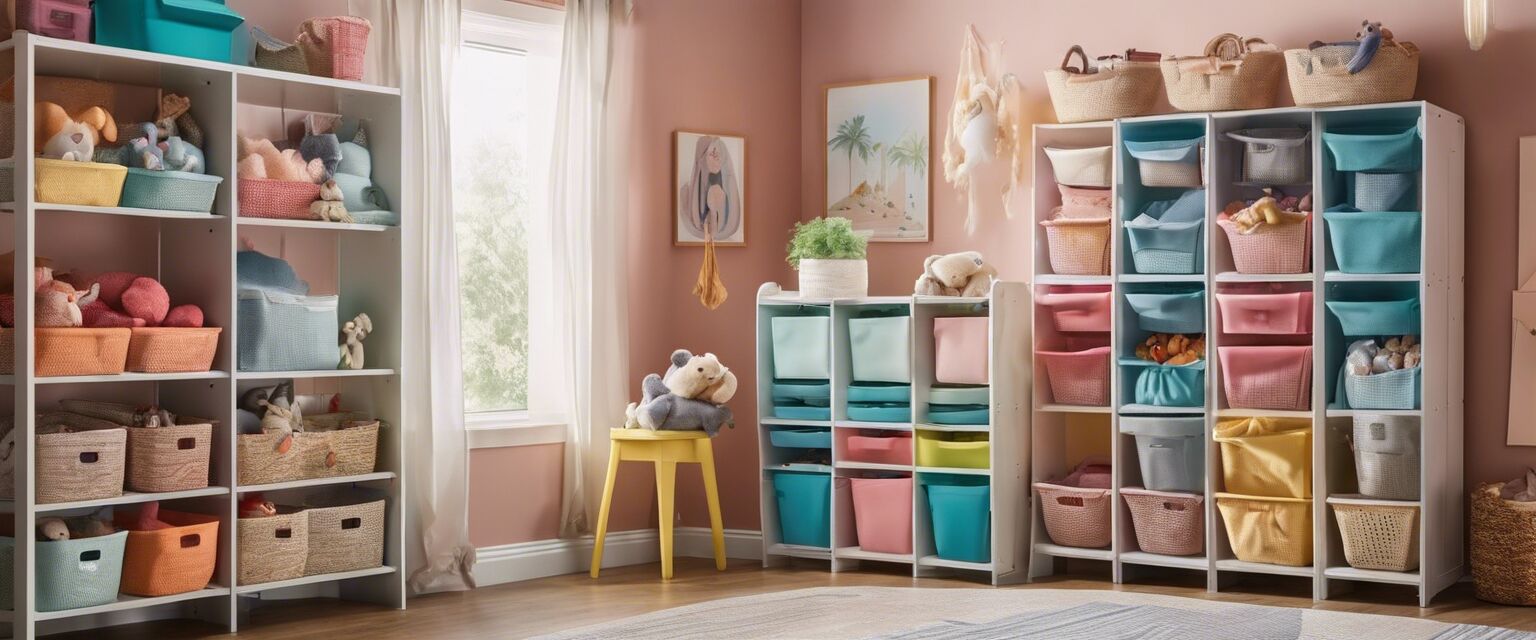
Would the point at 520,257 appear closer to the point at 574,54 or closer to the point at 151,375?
the point at 574,54

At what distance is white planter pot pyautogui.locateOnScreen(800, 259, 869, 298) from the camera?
5.21 m

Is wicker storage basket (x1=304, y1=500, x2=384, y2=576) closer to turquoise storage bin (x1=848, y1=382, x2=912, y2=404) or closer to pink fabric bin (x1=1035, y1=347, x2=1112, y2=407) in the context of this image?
turquoise storage bin (x1=848, y1=382, x2=912, y2=404)

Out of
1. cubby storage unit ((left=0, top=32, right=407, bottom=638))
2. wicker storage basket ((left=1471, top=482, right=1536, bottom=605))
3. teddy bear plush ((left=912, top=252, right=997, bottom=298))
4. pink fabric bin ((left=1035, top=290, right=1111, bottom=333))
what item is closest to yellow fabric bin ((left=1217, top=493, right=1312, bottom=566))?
wicker storage basket ((left=1471, top=482, right=1536, bottom=605))

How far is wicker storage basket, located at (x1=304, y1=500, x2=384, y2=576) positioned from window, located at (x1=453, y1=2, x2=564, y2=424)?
2.38ft

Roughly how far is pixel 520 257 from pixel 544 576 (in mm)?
1081

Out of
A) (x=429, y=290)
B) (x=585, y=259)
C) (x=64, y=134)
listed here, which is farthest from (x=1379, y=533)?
(x=64, y=134)

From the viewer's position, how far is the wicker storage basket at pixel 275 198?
417 centimetres

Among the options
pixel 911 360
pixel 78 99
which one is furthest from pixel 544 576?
pixel 78 99

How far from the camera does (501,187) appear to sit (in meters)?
5.16

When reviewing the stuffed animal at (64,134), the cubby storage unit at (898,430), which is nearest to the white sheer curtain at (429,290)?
the stuffed animal at (64,134)

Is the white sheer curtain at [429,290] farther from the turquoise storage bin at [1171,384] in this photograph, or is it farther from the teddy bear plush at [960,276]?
the turquoise storage bin at [1171,384]

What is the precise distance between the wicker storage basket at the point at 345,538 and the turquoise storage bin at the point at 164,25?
1306 millimetres

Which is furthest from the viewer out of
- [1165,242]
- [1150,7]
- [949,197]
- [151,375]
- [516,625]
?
[949,197]

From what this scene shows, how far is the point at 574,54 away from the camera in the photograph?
5.21 meters
